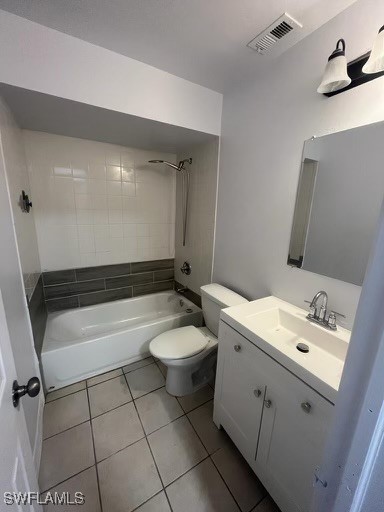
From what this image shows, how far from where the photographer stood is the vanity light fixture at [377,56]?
0.79 meters

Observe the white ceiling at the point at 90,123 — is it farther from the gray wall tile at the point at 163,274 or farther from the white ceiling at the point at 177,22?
the gray wall tile at the point at 163,274

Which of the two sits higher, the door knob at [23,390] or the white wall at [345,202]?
the white wall at [345,202]

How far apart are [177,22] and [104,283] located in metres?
2.19

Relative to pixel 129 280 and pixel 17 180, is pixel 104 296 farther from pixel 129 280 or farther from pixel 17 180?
pixel 17 180

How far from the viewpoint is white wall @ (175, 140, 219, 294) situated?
1.94 meters

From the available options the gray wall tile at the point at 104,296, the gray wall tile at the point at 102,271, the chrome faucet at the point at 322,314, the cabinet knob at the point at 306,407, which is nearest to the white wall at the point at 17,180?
the gray wall tile at the point at 102,271

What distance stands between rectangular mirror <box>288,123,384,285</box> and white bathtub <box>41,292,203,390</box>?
1.38 m

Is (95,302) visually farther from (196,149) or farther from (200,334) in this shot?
(196,149)

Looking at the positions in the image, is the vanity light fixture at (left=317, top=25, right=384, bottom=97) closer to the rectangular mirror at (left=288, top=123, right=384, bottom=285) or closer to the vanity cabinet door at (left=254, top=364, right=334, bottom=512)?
the rectangular mirror at (left=288, top=123, right=384, bottom=285)

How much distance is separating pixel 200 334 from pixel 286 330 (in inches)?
28.5

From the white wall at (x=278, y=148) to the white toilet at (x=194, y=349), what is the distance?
0.81ft

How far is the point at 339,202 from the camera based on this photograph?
1.10m

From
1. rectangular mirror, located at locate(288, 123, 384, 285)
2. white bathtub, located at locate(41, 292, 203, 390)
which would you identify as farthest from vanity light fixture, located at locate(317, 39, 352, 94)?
white bathtub, located at locate(41, 292, 203, 390)

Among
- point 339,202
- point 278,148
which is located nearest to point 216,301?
point 339,202
